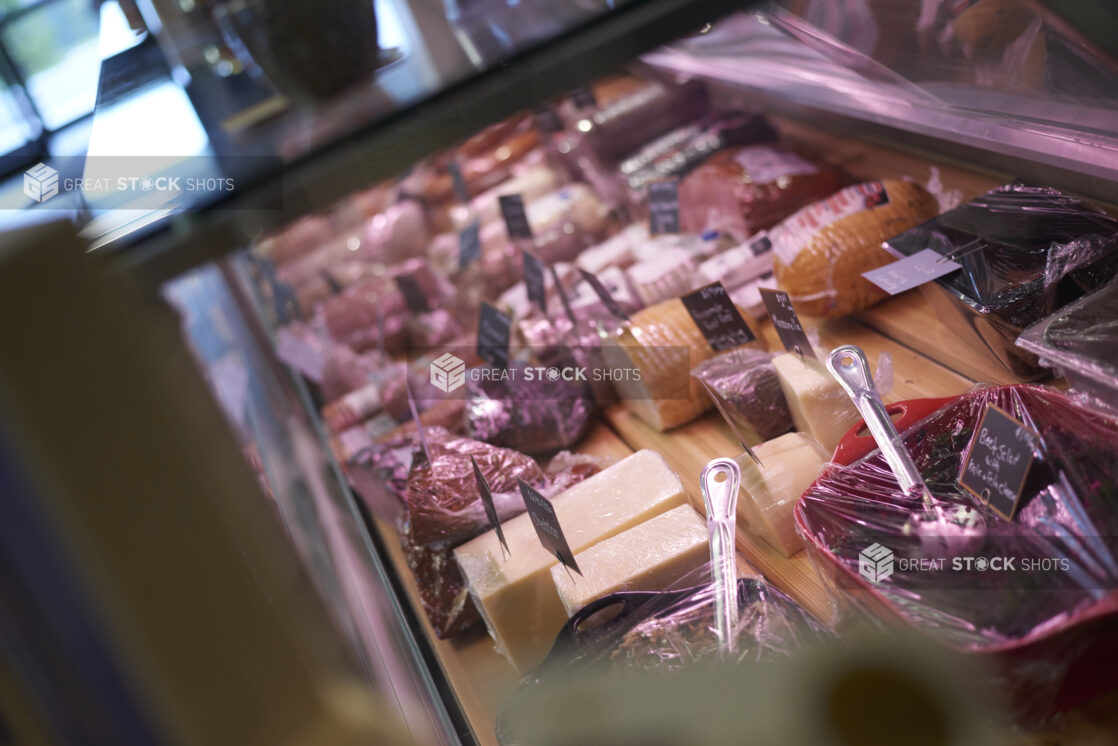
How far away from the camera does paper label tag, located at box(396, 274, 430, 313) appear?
6.96 ft

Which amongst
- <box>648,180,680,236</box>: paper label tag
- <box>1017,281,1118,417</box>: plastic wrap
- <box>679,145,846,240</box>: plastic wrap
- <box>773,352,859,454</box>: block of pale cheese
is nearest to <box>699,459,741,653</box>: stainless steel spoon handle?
<box>773,352,859,454</box>: block of pale cheese

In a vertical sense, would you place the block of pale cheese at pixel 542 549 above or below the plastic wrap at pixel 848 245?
below

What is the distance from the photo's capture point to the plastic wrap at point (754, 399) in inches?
50.9

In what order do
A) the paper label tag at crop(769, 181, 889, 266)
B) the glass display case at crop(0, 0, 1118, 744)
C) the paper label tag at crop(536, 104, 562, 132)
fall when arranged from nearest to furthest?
the glass display case at crop(0, 0, 1118, 744) < the paper label tag at crop(769, 181, 889, 266) < the paper label tag at crop(536, 104, 562, 132)

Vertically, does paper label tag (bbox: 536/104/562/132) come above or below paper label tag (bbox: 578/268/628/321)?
above

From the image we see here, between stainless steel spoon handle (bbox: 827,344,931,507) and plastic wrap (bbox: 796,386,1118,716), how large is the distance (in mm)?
20

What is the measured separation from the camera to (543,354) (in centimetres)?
174

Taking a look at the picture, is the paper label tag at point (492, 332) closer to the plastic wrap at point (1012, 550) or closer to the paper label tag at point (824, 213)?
the paper label tag at point (824, 213)

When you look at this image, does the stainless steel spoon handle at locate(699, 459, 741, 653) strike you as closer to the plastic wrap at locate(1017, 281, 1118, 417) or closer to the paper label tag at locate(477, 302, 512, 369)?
the plastic wrap at locate(1017, 281, 1118, 417)

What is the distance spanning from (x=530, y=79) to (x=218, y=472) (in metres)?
0.70

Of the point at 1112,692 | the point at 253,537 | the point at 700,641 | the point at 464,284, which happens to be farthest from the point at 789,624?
the point at 464,284

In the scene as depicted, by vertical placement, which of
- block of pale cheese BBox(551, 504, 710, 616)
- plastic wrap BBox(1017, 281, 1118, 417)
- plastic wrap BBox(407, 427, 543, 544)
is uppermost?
plastic wrap BBox(1017, 281, 1118, 417)

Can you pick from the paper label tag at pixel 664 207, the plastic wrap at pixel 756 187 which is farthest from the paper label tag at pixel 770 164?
the paper label tag at pixel 664 207

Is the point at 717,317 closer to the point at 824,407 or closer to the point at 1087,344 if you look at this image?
the point at 824,407
